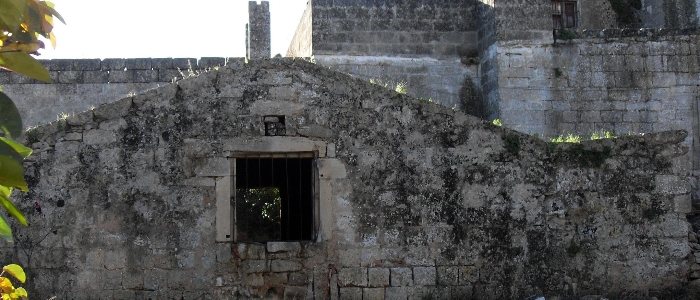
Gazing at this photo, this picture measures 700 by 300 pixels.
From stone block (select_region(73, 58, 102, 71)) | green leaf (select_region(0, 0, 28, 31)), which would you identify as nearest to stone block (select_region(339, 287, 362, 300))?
stone block (select_region(73, 58, 102, 71))

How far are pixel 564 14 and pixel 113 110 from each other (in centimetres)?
1009

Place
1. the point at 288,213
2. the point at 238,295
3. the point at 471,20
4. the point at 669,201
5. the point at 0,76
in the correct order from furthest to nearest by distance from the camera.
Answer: the point at 471,20 < the point at 0,76 < the point at 288,213 < the point at 669,201 < the point at 238,295

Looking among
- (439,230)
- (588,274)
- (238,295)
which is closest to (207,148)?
(238,295)

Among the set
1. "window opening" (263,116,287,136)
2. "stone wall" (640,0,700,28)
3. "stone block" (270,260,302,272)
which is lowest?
"stone block" (270,260,302,272)

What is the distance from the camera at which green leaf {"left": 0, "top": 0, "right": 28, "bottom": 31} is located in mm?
2359

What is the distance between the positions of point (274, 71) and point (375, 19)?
16.8 ft

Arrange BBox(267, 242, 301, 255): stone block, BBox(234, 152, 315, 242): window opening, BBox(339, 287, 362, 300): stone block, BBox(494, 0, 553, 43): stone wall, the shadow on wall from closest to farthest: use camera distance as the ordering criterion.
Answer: BBox(267, 242, 301, 255): stone block, BBox(339, 287, 362, 300): stone block, BBox(234, 152, 315, 242): window opening, BBox(494, 0, 553, 43): stone wall, the shadow on wall

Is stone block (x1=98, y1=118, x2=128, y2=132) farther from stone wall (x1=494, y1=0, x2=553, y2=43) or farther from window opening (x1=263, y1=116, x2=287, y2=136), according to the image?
stone wall (x1=494, y1=0, x2=553, y2=43)

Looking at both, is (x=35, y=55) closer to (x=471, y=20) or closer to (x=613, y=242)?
(x=613, y=242)

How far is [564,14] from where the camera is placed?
53.9 feet

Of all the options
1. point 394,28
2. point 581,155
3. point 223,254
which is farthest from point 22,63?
point 394,28

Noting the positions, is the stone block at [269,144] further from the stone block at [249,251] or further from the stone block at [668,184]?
the stone block at [668,184]

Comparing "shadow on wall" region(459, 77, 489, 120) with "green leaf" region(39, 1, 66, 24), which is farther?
"shadow on wall" region(459, 77, 489, 120)

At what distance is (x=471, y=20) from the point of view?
14539mm
